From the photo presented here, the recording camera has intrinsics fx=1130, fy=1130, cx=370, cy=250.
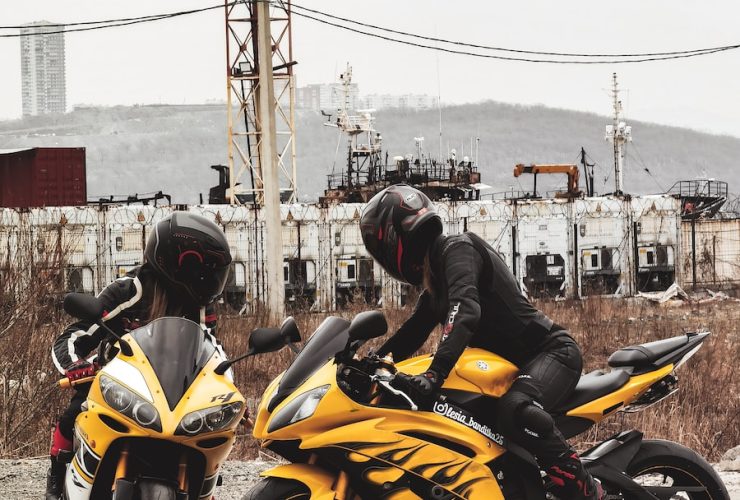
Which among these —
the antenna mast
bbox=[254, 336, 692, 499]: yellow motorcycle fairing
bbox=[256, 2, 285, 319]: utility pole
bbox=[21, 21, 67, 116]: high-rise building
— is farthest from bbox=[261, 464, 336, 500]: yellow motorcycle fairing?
bbox=[21, 21, 67, 116]: high-rise building

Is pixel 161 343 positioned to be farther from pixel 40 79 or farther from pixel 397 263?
pixel 40 79

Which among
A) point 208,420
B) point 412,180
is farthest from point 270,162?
point 412,180

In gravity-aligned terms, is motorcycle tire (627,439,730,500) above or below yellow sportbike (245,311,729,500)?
below

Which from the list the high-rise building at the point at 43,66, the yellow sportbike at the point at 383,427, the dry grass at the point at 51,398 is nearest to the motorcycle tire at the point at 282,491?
the yellow sportbike at the point at 383,427

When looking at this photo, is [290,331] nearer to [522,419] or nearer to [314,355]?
[314,355]

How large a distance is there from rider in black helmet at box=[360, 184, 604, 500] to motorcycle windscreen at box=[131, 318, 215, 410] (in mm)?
951

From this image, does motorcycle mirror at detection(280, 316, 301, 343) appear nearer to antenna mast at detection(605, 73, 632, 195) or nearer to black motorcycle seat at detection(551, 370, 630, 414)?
black motorcycle seat at detection(551, 370, 630, 414)

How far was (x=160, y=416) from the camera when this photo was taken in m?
4.04

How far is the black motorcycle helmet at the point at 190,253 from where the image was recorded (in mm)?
5102

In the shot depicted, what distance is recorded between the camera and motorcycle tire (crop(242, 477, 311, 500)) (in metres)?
4.35

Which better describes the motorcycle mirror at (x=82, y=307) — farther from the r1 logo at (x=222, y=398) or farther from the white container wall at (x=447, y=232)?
the white container wall at (x=447, y=232)

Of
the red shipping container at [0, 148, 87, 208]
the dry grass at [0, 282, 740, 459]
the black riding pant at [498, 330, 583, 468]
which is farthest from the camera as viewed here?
the red shipping container at [0, 148, 87, 208]

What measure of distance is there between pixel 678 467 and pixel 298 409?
204 cm

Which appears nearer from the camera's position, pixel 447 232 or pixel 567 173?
pixel 447 232
